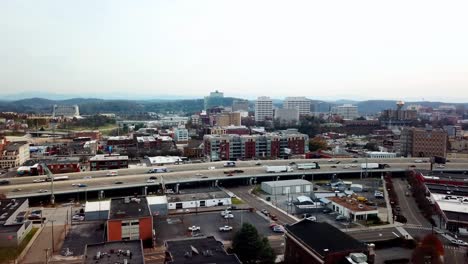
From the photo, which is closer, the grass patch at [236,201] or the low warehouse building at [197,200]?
the low warehouse building at [197,200]

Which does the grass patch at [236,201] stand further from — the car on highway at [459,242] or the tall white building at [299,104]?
the tall white building at [299,104]

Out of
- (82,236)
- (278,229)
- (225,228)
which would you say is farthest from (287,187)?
(82,236)

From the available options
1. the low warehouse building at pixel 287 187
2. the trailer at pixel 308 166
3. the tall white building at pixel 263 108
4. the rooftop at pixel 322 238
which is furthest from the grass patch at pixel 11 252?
the tall white building at pixel 263 108

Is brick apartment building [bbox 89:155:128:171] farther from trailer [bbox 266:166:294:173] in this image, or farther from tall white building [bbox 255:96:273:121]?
tall white building [bbox 255:96:273:121]

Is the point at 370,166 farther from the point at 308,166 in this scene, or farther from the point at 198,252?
the point at 198,252

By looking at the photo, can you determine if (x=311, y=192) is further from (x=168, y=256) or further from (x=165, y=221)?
(x=168, y=256)

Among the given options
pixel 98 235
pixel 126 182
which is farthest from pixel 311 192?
pixel 98 235

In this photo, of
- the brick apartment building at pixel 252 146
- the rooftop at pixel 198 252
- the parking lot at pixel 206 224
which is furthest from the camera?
the brick apartment building at pixel 252 146
